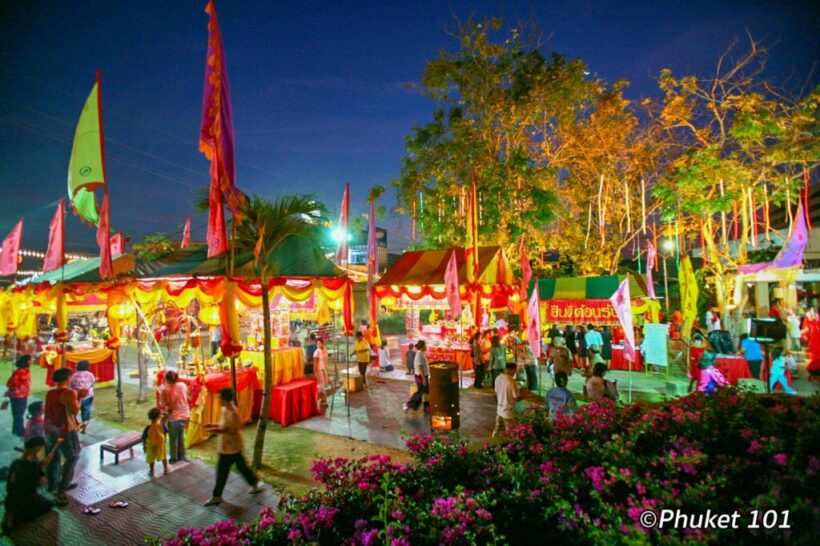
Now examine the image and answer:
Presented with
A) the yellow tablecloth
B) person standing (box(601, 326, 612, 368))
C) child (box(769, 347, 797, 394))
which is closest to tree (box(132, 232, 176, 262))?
the yellow tablecloth

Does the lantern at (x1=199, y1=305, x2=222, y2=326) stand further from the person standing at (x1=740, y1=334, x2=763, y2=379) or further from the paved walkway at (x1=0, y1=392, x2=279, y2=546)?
the person standing at (x1=740, y1=334, x2=763, y2=379)

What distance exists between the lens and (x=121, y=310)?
1041 cm

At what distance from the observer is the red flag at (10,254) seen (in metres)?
11.3

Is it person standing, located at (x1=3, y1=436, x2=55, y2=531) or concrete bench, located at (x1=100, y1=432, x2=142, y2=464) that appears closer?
person standing, located at (x1=3, y1=436, x2=55, y2=531)

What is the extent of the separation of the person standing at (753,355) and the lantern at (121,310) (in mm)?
15517

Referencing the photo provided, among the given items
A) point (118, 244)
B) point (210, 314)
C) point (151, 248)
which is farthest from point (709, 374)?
point (151, 248)

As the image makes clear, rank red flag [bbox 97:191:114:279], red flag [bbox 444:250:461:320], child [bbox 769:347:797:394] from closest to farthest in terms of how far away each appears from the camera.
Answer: red flag [bbox 97:191:114:279]
child [bbox 769:347:797:394]
red flag [bbox 444:250:461:320]

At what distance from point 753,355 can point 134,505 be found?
510 inches

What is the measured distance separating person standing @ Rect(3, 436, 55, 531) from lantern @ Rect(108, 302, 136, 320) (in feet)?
19.5

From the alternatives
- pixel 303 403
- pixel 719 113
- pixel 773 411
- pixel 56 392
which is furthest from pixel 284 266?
pixel 719 113

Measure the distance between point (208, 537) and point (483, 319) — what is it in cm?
1434

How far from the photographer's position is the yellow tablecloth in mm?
9367

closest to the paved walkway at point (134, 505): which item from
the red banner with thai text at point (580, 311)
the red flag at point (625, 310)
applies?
the red flag at point (625, 310)

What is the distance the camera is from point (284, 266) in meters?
A: 9.51
